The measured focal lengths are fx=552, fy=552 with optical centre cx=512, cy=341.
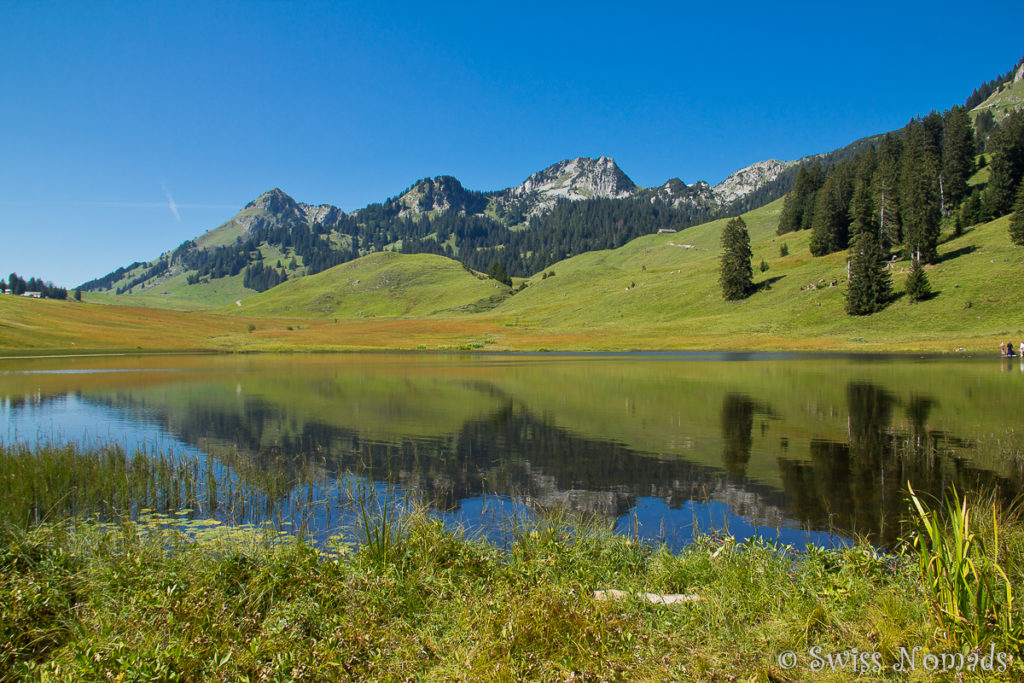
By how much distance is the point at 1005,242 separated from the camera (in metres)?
90.4

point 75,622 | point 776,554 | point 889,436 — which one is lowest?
point 889,436

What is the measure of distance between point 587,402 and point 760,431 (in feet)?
37.3

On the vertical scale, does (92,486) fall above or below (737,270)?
below

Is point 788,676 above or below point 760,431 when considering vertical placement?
above

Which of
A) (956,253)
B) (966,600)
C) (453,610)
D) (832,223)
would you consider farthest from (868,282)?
(453,610)

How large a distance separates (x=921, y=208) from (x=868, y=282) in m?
17.8

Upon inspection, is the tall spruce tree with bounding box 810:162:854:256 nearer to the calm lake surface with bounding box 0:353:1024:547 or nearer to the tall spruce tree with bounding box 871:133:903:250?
the tall spruce tree with bounding box 871:133:903:250

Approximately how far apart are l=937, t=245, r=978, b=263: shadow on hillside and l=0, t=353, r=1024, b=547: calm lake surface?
60.0 meters

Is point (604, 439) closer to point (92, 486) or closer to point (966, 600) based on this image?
point (92, 486)

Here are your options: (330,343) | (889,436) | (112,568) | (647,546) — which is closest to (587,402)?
(889,436)

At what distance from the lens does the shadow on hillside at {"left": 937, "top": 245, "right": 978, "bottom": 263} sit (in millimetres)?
92500

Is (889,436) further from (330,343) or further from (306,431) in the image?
(330,343)

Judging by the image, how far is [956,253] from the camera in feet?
307

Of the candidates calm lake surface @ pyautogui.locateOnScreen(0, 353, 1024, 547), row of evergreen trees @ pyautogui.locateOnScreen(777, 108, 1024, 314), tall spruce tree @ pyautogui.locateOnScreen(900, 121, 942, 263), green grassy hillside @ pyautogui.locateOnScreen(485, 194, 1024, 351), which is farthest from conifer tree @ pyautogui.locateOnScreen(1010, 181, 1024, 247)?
calm lake surface @ pyautogui.locateOnScreen(0, 353, 1024, 547)
